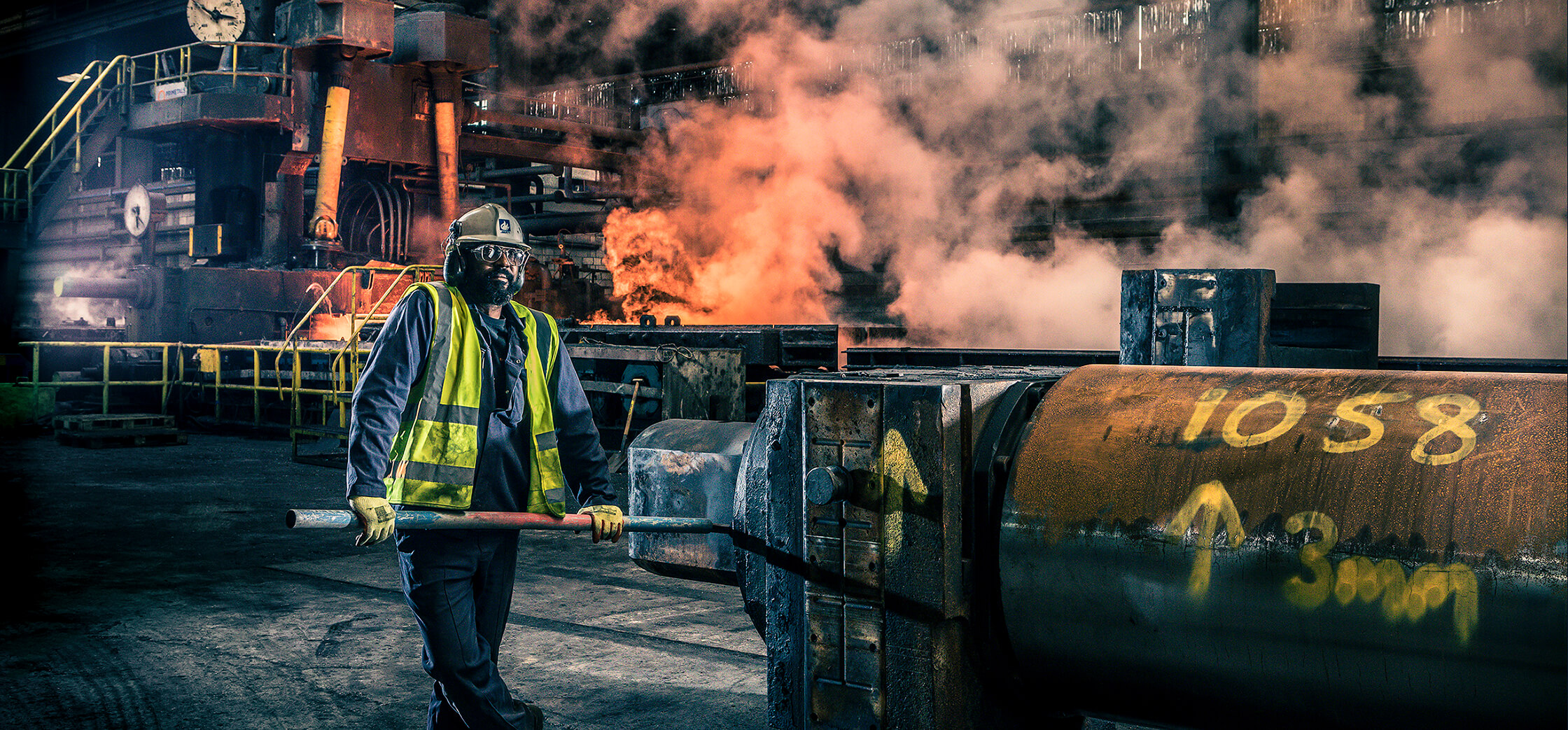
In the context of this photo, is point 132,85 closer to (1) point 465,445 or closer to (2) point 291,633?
(2) point 291,633

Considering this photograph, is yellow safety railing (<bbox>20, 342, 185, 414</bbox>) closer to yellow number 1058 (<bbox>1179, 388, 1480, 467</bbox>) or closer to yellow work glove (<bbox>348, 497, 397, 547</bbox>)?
yellow work glove (<bbox>348, 497, 397, 547</bbox>)

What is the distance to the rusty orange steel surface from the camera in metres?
1.78

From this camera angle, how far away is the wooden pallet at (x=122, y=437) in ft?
41.0

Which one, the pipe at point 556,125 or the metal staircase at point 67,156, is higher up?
the pipe at point 556,125

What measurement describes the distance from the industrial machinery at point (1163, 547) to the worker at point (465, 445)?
2.56 ft

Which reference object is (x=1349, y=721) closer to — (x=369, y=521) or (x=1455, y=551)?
(x=1455, y=551)

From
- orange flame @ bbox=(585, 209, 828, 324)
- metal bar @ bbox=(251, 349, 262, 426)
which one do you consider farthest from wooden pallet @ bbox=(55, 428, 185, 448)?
orange flame @ bbox=(585, 209, 828, 324)

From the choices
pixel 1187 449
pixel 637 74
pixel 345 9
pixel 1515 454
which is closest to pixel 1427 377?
pixel 1515 454

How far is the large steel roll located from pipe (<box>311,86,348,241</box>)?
1661cm

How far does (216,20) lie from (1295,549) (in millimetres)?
19384

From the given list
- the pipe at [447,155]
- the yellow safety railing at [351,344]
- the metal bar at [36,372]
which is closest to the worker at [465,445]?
the yellow safety railing at [351,344]

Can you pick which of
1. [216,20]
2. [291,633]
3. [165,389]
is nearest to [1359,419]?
[291,633]

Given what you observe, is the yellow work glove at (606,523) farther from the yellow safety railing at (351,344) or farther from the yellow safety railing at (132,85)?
the yellow safety railing at (132,85)

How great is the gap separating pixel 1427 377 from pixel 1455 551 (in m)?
0.41
